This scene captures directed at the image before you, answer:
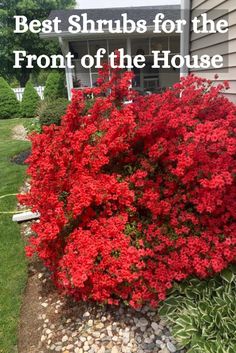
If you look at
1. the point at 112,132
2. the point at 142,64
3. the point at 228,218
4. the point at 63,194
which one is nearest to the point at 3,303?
the point at 63,194

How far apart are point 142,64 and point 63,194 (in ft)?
32.5

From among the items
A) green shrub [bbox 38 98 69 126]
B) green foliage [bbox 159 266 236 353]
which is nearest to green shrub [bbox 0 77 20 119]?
green shrub [bbox 38 98 69 126]

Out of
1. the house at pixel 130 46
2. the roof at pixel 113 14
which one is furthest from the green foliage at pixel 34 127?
the roof at pixel 113 14

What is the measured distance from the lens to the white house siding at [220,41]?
371 cm

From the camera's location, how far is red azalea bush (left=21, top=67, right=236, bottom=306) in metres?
2.26

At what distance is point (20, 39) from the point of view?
2778 cm

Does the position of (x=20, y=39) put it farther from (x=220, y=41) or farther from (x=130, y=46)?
(x=220, y=41)

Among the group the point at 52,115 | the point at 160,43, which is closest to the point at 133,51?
the point at 160,43

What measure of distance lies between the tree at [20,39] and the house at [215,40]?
25.6 meters

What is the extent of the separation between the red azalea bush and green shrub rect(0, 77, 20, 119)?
12575mm

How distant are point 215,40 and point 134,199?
271 centimetres

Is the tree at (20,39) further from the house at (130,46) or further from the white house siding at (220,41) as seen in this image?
the white house siding at (220,41)

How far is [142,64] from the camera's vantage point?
11625mm

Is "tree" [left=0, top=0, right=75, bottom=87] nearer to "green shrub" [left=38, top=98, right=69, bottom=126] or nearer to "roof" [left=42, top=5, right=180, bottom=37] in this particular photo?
"roof" [left=42, top=5, right=180, bottom=37]
